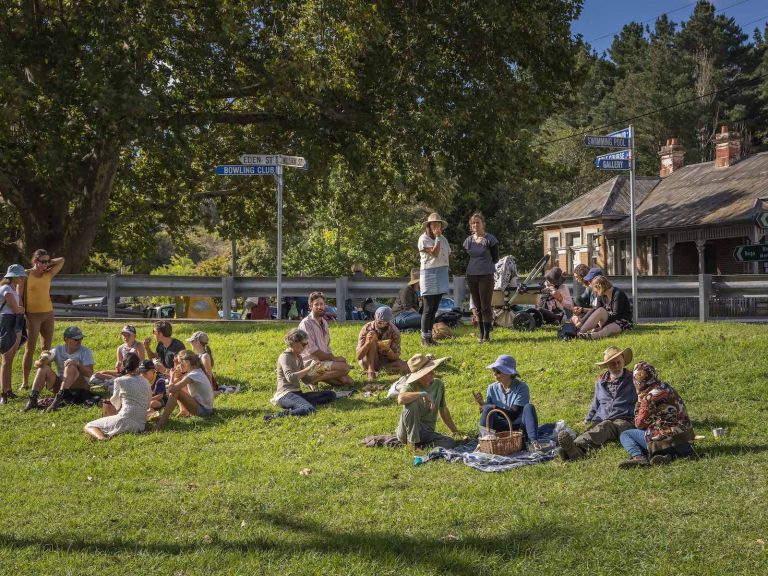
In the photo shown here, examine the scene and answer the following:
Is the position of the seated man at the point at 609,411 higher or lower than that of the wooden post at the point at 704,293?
lower

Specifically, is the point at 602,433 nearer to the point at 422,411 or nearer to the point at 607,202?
the point at 422,411

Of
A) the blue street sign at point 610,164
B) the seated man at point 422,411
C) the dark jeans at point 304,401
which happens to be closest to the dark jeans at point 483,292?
the blue street sign at point 610,164

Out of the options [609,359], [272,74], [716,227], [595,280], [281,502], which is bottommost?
[281,502]

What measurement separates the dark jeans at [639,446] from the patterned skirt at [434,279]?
5988 mm

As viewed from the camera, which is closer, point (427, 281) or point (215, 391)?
point (215, 391)

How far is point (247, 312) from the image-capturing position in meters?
26.5

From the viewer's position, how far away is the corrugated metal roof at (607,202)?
131 feet

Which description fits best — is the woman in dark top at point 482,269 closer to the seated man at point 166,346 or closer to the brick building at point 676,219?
the seated man at point 166,346

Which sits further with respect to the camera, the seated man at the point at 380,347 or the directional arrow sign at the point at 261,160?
the directional arrow sign at the point at 261,160

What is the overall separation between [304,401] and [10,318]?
4790mm

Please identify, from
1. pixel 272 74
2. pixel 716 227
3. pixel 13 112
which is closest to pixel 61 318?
pixel 13 112

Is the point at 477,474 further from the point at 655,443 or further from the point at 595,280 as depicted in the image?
the point at 595,280

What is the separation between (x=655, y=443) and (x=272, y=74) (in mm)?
14054

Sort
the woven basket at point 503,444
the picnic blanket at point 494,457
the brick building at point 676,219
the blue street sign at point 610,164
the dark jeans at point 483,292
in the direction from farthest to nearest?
the brick building at point 676,219
the blue street sign at point 610,164
the dark jeans at point 483,292
the woven basket at point 503,444
the picnic blanket at point 494,457
